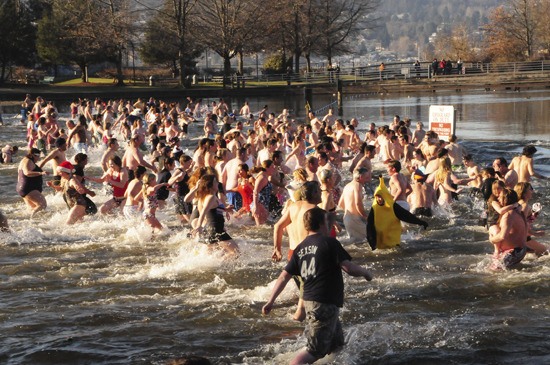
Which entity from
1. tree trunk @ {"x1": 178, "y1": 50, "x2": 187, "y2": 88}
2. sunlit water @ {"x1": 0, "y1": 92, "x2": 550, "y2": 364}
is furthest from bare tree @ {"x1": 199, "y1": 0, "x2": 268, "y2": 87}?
sunlit water @ {"x1": 0, "y1": 92, "x2": 550, "y2": 364}

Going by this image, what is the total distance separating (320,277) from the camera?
6348 millimetres

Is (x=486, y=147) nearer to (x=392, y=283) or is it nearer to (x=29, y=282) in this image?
(x=392, y=283)

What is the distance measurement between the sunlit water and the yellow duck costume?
1.03 ft

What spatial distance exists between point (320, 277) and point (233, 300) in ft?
10.9

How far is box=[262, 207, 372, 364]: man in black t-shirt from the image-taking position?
6332 millimetres

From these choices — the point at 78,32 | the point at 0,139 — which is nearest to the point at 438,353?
the point at 0,139

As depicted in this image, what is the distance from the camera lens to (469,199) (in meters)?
15.8

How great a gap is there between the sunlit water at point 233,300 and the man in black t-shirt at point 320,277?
101cm

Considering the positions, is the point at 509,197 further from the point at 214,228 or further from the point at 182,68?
the point at 182,68

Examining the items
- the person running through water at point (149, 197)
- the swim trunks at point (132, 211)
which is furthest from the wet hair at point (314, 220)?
the swim trunks at point (132, 211)

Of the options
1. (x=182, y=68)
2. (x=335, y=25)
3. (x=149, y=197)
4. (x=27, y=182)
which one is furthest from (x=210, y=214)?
(x=335, y=25)

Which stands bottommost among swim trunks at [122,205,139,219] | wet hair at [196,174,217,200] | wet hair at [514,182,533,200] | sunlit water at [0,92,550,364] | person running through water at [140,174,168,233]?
sunlit water at [0,92,550,364]

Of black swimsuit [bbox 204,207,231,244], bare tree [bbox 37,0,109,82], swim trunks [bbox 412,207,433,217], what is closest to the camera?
black swimsuit [bbox 204,207,231,244]

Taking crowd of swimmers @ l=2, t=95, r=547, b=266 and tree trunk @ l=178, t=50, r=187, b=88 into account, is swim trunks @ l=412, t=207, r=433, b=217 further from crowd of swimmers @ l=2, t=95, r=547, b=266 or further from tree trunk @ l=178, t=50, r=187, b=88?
tree trunk @ l=178, t=50, r=187, b=88
